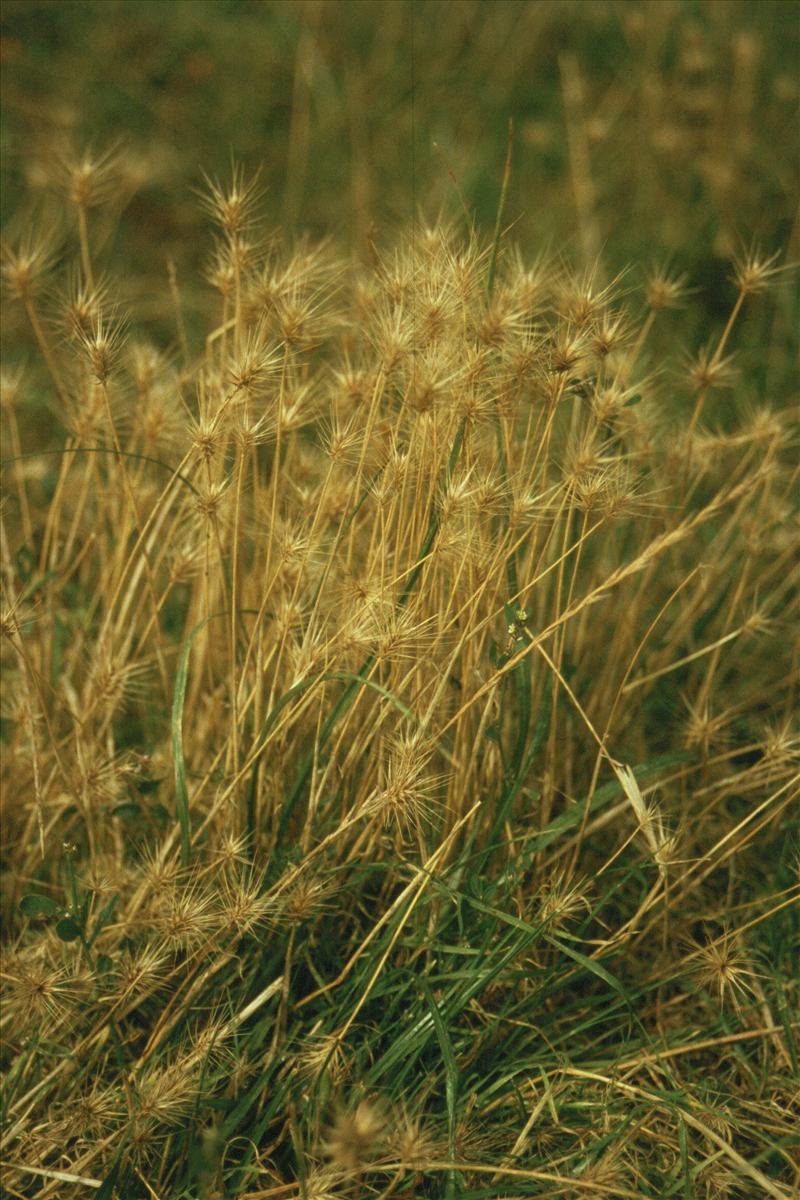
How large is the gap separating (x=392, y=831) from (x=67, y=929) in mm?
468

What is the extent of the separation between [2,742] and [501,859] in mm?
798

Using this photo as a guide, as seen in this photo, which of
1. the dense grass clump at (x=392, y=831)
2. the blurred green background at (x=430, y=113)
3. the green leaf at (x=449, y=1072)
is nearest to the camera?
the green leaf at (x=449, y=1072)

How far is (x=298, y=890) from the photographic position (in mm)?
1529

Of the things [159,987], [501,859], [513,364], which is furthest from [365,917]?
[513,364]

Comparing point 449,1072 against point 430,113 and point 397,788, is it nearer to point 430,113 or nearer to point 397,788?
point 397,788

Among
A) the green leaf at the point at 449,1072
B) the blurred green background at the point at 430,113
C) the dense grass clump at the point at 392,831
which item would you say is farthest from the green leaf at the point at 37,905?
the blurred green background at the point at 430,113

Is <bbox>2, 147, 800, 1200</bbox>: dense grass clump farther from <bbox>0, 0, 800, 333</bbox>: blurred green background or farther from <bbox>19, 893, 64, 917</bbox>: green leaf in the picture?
<bbox>0, 0, 800, 333</bbox>: blurred green background

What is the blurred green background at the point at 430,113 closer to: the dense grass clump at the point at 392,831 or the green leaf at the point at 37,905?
the dense grass clump at the point at 392,831

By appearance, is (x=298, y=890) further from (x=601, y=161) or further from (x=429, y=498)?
(x=601, y=161)

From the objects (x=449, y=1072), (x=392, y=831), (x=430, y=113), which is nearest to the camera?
(x=449, y=1072)

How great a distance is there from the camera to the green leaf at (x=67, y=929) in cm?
151

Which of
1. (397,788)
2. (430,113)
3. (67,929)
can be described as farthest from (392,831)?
(430,113)

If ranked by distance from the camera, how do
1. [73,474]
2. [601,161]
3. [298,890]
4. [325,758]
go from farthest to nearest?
[601,161], [73,474], [325,758], [298,890]

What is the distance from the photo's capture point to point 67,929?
151 centimetres
